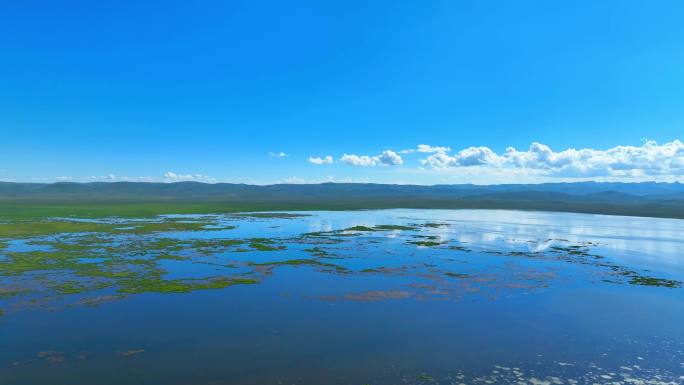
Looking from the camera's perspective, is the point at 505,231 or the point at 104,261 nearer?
the point at 104,261

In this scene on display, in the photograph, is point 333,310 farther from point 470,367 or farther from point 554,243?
point 554,243

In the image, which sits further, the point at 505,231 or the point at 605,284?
the point at 505,231

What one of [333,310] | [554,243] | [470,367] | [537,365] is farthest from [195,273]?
[554,243]

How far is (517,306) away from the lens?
20.6 meters

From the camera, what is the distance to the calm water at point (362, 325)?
13.0 meters

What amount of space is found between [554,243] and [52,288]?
1782 inches

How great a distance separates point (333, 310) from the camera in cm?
1969

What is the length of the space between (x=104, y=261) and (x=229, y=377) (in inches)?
870

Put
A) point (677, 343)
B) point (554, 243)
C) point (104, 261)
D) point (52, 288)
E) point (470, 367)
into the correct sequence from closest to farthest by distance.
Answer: point (470, 367) → point (677, 343) → point (52, 288) → point (104, 261) → point (554, 243)

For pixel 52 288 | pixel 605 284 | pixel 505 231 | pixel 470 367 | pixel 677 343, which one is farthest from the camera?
pixel 505 231

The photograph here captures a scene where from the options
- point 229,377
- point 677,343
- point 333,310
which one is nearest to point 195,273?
point 333,310

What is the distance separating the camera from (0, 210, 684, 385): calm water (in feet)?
42.7

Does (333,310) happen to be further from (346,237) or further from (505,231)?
(505,231)

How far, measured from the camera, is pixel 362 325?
57.7 feet
